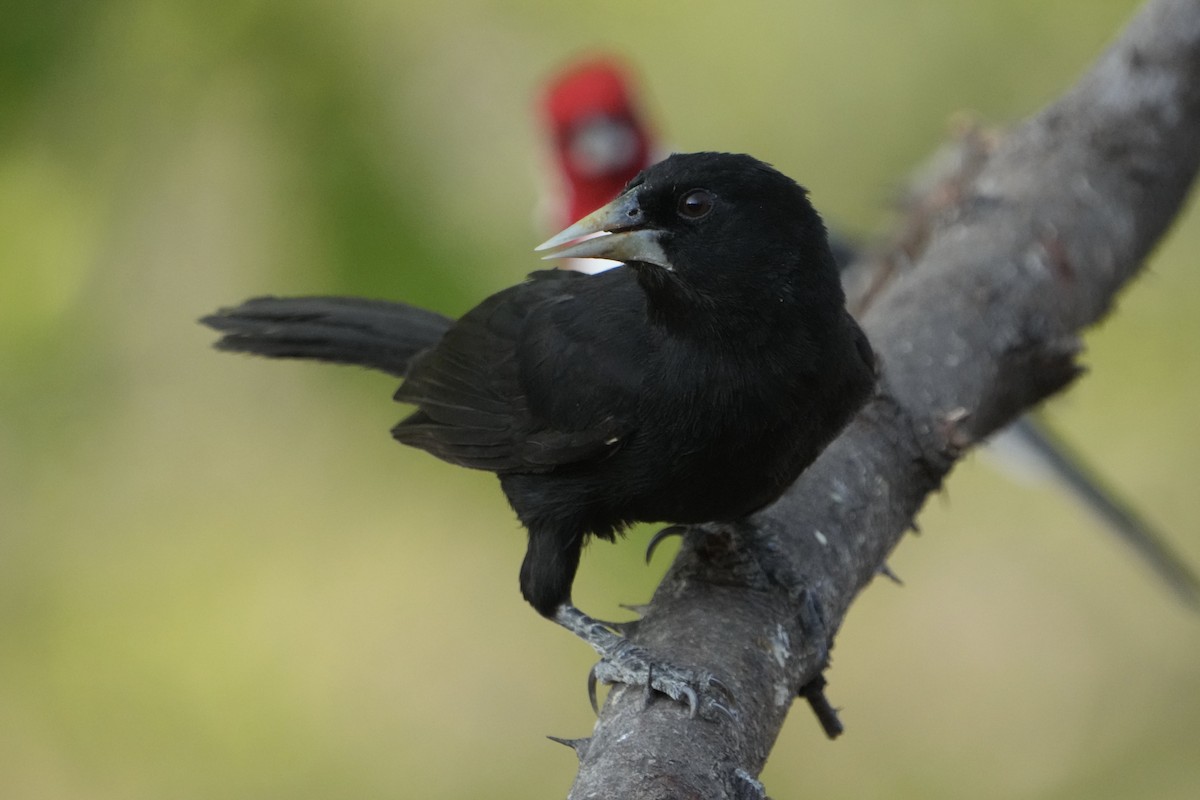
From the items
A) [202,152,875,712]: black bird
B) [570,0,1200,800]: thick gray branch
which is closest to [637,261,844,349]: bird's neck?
[202,152,875,712]: black bird

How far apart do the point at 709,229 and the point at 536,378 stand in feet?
1.81

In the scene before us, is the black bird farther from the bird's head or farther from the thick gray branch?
the thick gray branch

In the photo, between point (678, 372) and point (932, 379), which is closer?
point (678, 372)

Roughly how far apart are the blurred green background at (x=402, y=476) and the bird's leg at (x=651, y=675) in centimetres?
234

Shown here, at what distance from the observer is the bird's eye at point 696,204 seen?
2.35m

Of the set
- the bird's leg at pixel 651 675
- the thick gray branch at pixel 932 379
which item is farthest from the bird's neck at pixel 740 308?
the bird's leg at pixel 651 675

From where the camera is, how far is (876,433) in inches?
108

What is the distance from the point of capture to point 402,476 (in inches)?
210

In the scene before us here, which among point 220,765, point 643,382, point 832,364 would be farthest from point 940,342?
point 220,765

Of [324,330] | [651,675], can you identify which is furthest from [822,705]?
[324,330]

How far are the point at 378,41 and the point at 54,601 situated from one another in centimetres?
227

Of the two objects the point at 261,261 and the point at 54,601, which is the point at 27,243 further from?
the point at 54,601

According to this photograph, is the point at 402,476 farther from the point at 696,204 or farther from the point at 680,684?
the point at 680,684

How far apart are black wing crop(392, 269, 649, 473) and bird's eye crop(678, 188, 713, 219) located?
26cm
